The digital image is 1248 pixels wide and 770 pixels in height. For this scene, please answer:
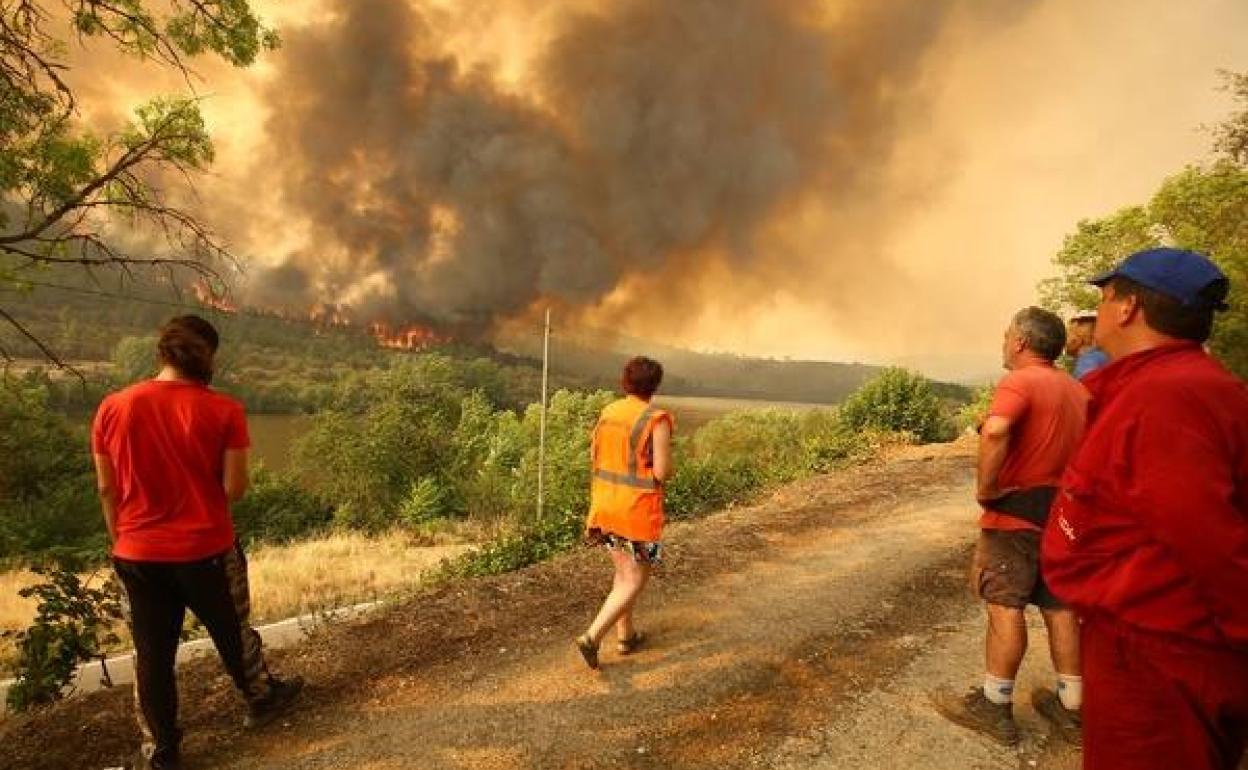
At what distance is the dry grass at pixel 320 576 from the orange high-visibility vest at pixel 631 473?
8.00m

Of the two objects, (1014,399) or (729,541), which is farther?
(729,541)

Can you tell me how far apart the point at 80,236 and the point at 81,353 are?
147 meters

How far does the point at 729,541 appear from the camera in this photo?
26.3 ft

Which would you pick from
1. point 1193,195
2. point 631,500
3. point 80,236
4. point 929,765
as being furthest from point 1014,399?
point 1193,195

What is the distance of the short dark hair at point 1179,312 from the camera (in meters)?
1.92

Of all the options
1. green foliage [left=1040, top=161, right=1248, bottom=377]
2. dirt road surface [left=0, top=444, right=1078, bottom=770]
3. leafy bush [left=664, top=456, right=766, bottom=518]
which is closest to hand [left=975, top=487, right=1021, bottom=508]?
dirt road surface [left=0, top=444, right=1078, bottom=770]

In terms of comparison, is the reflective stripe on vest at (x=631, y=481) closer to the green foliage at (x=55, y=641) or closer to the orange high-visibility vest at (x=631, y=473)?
the orange high-visibility vest at (x=631, y=473)

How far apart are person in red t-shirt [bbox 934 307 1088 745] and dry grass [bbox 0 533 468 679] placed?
381 inches

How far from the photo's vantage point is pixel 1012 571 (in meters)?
3.51

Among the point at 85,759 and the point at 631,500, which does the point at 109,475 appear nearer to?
the point at 85,759

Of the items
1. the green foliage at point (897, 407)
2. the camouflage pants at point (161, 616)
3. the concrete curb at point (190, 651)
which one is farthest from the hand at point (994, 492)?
the green foliage at point (897, 407)

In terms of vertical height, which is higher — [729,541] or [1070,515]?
[1070,515]

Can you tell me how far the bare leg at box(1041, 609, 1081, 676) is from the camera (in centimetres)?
359

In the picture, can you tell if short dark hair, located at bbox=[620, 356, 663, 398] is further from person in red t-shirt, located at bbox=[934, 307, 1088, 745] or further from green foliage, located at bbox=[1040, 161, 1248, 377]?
green foliage, located at bbox=[1040, 161, 1248, 377]
